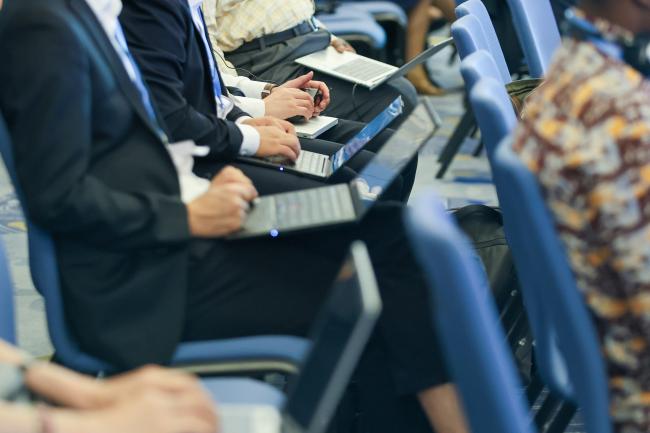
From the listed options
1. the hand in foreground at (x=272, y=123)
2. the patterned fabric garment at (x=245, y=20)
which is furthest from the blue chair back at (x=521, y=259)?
the patterned fabric garment at (x=245, y=20)

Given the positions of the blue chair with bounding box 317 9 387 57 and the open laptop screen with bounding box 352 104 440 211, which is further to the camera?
the blue chair with bounding box 317 9 387 57

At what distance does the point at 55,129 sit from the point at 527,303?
786mm

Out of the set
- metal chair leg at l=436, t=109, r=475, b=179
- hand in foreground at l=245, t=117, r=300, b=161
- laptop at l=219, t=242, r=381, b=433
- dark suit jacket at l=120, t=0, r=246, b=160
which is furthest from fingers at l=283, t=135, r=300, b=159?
metal chair leg at l=436, t=109, r=475, b=179

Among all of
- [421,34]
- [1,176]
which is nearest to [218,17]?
[1,176]

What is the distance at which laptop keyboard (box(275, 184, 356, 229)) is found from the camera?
1.63m

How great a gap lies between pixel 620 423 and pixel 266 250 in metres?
0.67

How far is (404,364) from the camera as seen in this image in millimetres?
1710

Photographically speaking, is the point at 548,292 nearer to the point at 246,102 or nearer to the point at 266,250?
the point at 266,250

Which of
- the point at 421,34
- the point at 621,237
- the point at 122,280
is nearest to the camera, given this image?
the point at 621,237

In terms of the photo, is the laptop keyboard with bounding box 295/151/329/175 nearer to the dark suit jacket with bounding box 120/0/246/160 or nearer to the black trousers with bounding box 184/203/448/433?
the dark suit jacket with bounding box 120/0/246/160

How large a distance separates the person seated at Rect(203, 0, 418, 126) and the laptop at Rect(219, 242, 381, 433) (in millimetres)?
1831

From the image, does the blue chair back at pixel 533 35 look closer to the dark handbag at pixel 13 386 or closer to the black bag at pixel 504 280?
the black bag at pixel 504 280

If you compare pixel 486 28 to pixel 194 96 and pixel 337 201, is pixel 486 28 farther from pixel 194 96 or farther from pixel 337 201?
pixel 337 201

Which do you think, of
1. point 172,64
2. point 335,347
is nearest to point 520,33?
point 172,64
